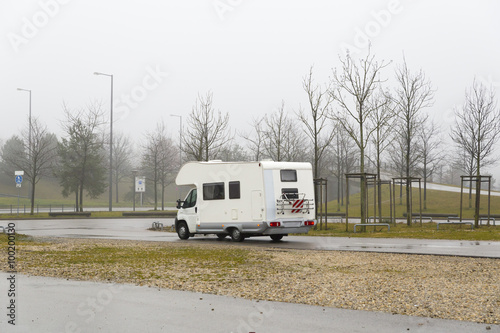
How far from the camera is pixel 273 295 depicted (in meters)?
8.34

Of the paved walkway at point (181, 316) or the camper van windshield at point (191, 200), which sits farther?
the camper van windshield at point (191, 200)

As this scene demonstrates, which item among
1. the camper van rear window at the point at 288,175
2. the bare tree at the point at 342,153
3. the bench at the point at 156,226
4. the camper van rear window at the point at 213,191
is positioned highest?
the bare tree at the point at 342,153

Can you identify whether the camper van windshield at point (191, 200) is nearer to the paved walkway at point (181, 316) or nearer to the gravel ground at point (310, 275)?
the gravel ground at point (310, 275)

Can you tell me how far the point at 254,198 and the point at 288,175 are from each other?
4.56ft

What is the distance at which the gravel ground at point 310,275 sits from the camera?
303 inches

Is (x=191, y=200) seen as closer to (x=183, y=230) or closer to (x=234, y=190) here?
(x=183, y=230)

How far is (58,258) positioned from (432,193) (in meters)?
46.8

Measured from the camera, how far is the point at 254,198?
61.1ft

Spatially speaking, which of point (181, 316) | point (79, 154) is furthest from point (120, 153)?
point (181, 316)

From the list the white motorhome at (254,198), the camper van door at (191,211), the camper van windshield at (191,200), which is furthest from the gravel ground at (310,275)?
the camper van windshield at (191,200)

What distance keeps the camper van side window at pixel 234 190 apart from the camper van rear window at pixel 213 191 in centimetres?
40

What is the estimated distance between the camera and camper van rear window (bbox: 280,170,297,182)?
18766mm

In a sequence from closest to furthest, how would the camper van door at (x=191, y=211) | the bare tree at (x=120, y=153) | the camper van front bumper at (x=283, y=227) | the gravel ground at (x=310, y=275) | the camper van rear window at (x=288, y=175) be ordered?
1. the gravel ground at (x=310, y=275)
2. the camper van front bumper at (x=283, y=227)
3. the camper van rear window at (x=288, y=175)
4. the camper van door at (x=191, y=211)
5. the bare tree at (x=120, y=153)

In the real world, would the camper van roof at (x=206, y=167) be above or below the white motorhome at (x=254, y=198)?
above
